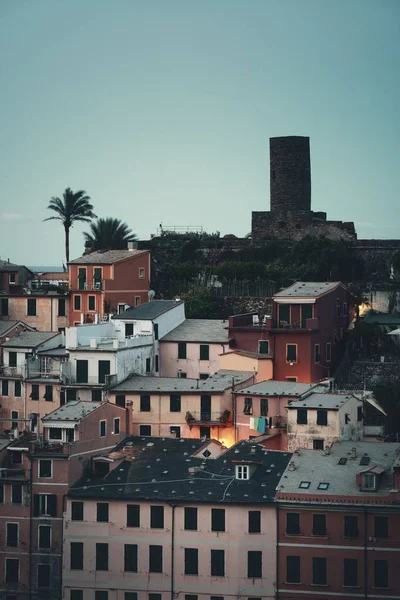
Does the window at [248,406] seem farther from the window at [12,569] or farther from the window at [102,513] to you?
the window at [12,569]

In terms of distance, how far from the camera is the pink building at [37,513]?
3041 inches

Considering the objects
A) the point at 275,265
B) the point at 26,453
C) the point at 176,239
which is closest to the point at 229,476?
the point at 26,453

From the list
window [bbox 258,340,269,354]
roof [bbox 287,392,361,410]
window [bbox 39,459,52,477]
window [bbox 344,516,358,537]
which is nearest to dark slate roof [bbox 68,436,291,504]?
window [bbox 39,459,52,477]

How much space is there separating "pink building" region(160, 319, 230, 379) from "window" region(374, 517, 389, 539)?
2011 centimetres

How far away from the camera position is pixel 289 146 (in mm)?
117562

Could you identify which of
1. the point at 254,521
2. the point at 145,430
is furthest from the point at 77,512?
the point at 145,430

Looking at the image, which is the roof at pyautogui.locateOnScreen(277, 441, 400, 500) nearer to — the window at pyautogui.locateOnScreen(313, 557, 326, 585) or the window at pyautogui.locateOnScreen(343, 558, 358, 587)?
the window at pyautogui.locateOnScreen(313, 557, 326, 585)

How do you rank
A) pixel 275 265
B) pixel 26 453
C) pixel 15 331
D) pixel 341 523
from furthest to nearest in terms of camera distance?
pixel 275 265, pixel 15 331, pixel 26 453, pixel 341 523

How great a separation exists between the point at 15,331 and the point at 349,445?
23.7 metres

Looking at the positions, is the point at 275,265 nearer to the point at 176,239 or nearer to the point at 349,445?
the point at 176,239

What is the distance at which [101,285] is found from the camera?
98500 mm

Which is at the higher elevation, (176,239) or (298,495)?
(176,239)

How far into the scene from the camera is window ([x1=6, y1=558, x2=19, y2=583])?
77.8 meters

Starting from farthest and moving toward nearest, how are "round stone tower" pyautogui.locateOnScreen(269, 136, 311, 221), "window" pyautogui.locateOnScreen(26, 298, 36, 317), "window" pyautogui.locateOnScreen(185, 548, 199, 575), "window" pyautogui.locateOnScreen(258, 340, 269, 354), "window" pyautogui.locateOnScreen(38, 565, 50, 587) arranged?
1. "round stone tower" pyautogui.locateOnScreen(269, 136, 311, 221)
2. "window" pyautogui.locateOnScreen(26, 298, 36, 317)
3. "window" pyautogui.locateOnScreen(258, 340, 269, 354)
4. "window" pyautogui.locateOnScreen(38, 565, 50, 587)
5. "window" pyautogui.locateOnScreen(185, 548, 199, 575)
